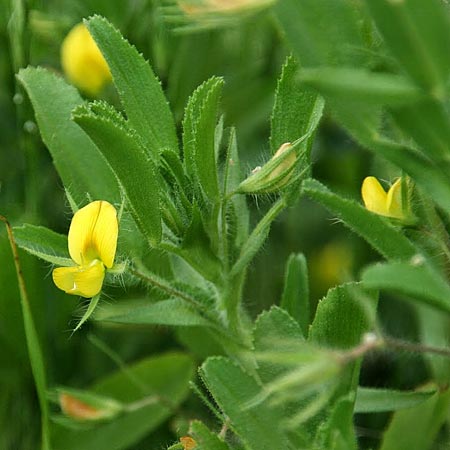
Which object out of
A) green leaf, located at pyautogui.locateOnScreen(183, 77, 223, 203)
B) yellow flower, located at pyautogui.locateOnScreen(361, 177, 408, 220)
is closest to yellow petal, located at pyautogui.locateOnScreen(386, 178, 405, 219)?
yellow flower, located at pyautogui.locateOnScreen(361, 177, 408, 220)

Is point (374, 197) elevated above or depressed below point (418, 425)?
above

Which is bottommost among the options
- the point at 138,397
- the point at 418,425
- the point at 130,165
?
the point at 138,397

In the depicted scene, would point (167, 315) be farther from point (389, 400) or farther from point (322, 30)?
point (322, 30)

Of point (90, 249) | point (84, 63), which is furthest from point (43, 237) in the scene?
point (84, 63)

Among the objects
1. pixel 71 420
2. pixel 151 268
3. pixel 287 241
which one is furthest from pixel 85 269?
pixel 287 241

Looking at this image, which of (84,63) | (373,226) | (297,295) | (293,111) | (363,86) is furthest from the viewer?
(84,63)
